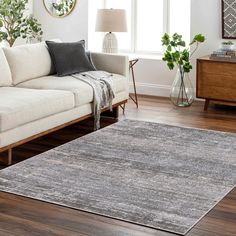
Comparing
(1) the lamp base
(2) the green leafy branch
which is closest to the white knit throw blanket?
(1) the lamp base

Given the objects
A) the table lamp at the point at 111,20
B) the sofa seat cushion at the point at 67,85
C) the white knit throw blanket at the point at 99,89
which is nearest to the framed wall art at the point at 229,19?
the table lamp at the point at 111,20

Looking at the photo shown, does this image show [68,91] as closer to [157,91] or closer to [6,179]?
[6,179]

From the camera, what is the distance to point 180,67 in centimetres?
Result: 688

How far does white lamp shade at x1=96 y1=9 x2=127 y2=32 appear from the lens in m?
6.71

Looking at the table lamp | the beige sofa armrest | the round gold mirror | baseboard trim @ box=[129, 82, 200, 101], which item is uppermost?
the round gold mirror

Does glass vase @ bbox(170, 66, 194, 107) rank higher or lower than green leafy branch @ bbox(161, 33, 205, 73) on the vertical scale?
lower

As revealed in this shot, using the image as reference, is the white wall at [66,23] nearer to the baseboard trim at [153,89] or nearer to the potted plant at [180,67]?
the baseboard trim at [153,89]

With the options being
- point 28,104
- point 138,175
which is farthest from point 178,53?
point 138,175

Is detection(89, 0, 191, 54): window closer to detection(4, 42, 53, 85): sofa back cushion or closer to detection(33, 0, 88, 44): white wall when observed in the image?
detection(33, 0, 88, 44): white wall

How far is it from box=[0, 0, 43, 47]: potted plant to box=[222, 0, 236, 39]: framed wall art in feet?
8.51

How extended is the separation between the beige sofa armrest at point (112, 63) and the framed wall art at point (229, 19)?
1.35 metres

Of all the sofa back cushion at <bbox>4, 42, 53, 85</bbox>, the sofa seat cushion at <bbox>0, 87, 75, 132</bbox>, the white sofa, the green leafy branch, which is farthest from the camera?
the green leafy branch

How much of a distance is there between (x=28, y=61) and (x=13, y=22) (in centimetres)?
198

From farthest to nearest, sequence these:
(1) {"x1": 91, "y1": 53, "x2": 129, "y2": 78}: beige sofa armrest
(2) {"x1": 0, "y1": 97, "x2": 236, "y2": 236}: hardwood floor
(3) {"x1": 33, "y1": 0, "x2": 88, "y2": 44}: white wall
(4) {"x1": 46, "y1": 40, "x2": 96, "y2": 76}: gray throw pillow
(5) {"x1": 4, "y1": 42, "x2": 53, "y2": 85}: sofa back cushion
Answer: (3) {"x1": 33, "y1": 0, "x2": 88, "y2": 44}: white wall < (1) {"x1": 91, "y1": 53, "x2": 129, "y2": 78}: beige sofa armrest < (4) {"x1": 46, "y1": 40, "x2": 96, "y2": 76}: gray throw pillow < (5) {"x1": 4, "y1": 42, "x2": 53, "y2": 85}: sofa back cushion < (2) {"x1": 0, "y1": 97, "x2": 236, "y2": 236}: hardwood floor
